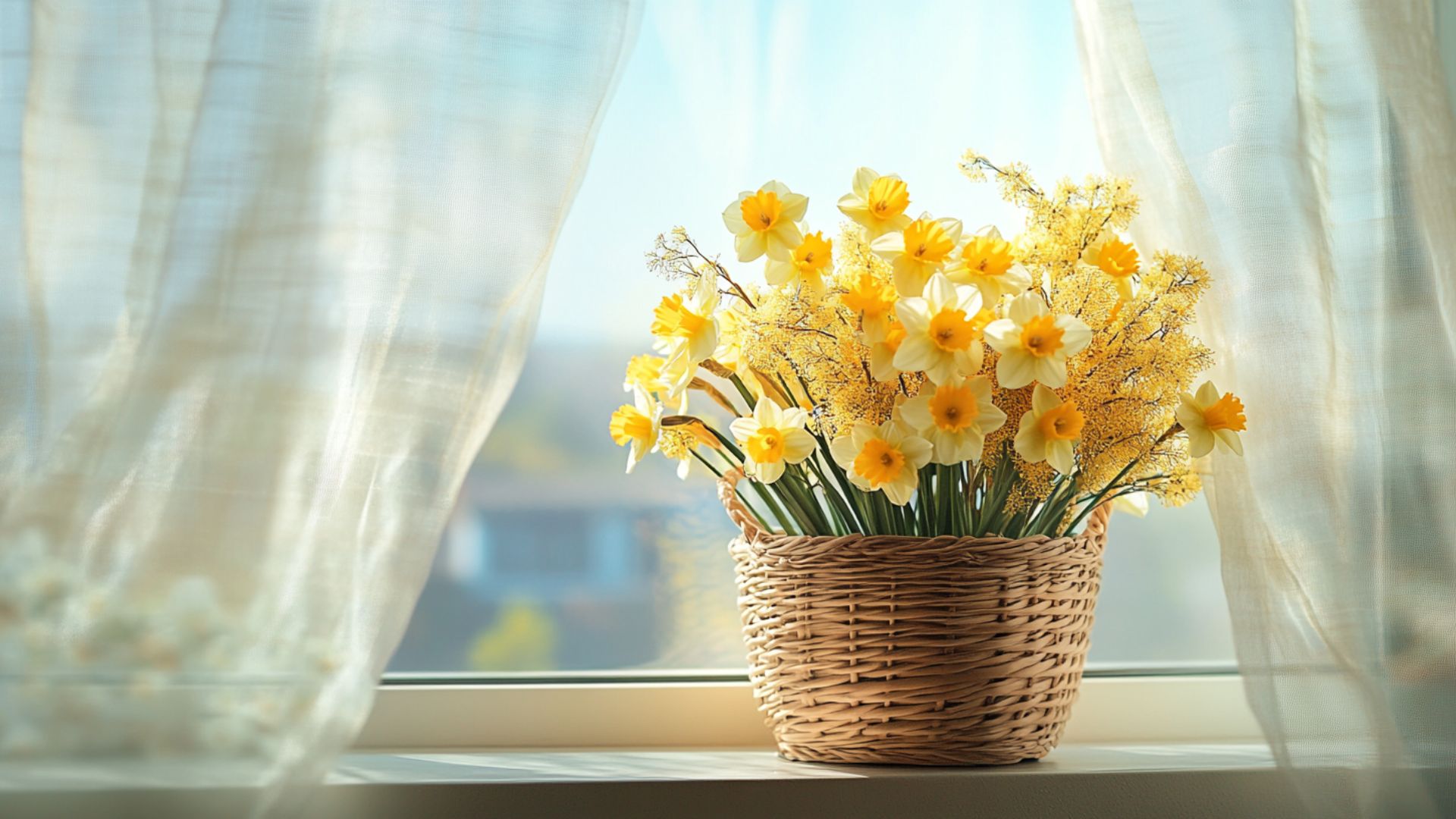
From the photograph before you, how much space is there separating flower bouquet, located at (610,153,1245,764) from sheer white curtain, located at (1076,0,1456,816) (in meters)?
0.09

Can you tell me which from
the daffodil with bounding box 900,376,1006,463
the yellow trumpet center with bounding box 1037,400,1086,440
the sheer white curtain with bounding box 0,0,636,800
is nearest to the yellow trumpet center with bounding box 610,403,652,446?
the sheer white curtain with bounding box 0,0,636,800

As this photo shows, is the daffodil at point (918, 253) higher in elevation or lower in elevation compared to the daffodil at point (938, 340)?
higher

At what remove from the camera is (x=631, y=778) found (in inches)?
32.0

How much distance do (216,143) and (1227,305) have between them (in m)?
0.87

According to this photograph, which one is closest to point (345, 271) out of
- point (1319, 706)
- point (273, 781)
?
point (273, 781)

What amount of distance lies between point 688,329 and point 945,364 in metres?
0.21

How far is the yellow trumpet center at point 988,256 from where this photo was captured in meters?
0.76

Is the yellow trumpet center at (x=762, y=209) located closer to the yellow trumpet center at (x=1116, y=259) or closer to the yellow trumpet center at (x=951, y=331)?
the yellow trumpet center at (x=951, y=331)

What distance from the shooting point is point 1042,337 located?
0.73 m

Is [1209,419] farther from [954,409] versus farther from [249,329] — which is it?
[249,329]

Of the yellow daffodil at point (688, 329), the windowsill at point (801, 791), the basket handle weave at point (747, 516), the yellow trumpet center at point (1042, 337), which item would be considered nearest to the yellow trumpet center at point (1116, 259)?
the yellow trumpet center at point (1042, 337)

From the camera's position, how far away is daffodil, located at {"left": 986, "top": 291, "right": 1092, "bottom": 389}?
2.41ft

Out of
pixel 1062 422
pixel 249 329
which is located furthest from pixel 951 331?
pixel 249 329

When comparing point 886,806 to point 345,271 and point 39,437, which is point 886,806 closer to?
point 345,271
